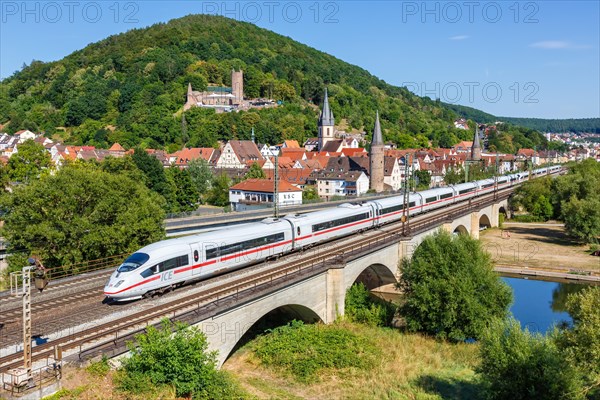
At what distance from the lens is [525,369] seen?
18.3 meters

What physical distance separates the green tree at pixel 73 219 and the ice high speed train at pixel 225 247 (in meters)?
7.10

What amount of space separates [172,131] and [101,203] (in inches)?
4664

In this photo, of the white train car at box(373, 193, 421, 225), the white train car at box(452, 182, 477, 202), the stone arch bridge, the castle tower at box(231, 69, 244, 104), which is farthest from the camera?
the castle tower at box(231, 69, 244, 104)

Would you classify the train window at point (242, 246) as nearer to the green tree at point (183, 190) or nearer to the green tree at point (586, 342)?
the green tree at point (586, 342)

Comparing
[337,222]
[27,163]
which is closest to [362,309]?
[337,222]

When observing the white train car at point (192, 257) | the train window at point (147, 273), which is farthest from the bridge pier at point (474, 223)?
the train window at point (147, 273)

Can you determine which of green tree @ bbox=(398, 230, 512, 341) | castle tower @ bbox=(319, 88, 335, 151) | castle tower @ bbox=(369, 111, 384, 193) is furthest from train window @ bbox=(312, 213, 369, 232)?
castle tower @ bbox=(319, 88, 335, 151)

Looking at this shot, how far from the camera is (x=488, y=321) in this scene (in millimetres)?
28078

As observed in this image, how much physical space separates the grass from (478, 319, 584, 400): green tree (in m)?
3.54

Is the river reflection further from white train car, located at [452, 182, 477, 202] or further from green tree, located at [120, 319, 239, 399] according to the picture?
green tree, located at [120, 319, 239, 399]

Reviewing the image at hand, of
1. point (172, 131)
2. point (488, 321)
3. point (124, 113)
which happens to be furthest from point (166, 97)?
point (488, 321)

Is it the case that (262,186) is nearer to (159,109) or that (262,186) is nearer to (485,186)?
(485,186)

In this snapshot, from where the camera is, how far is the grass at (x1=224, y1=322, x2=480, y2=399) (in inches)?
852

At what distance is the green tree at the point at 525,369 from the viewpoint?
1742cm
